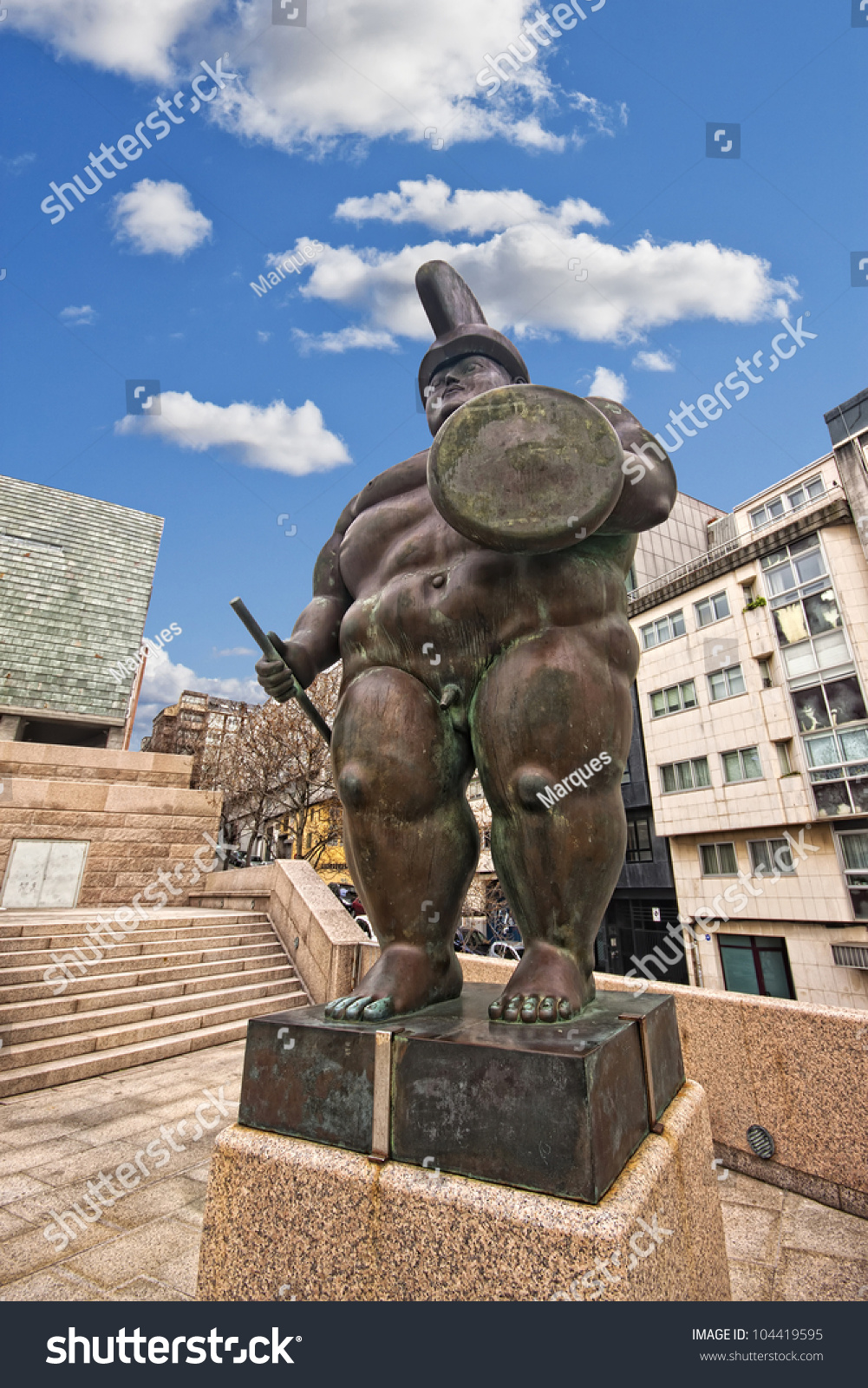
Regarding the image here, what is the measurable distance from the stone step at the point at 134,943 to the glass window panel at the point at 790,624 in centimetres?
1684

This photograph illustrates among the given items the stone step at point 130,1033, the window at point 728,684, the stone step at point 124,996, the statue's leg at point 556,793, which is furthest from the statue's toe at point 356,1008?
the window at point 728,684

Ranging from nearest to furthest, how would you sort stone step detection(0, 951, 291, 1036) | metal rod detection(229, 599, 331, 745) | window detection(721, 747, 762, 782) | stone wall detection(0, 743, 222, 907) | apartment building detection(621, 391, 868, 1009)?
metal rod detection(229, 599, 331, 745), stone step detection(0, 951, 291, 1036), stone wall detection(0, 743, 222, 907), apartment building detection(621, 391, 868, 1009), window detection(721, 747, 762, 782)

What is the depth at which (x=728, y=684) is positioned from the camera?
20766 mm

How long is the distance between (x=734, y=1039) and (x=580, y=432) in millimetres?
2758

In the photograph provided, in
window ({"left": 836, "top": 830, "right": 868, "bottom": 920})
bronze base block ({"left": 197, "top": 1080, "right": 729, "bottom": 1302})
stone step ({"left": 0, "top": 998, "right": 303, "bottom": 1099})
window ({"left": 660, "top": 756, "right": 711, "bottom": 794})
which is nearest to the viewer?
bronze base block ({"left": 197, "top": 1080, "right": 729, "bottom": 1302})

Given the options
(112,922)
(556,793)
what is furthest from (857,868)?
(556,793)

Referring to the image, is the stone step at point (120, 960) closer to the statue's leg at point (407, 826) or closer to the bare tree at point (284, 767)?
the statue's leg at point (407, 826)

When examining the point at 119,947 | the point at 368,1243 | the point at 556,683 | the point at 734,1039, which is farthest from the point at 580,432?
the point at 119,947

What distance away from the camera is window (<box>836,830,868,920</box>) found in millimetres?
16438

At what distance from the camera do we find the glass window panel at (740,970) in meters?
18.6

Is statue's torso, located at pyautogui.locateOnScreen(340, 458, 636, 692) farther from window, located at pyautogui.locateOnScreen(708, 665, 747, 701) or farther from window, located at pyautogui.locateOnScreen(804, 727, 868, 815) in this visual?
window, located at pyautogui.locateOnScreen(708, 665, 747, 701)

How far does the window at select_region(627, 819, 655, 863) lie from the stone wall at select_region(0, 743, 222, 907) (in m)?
15.9

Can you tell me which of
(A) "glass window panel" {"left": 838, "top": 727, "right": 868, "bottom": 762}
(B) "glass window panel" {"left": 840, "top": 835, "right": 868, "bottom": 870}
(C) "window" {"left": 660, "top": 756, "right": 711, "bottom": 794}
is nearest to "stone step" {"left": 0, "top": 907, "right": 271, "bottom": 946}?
(B) "glass window panel" {"left": 840, "top": 835, "right": 868, "bottom": 870}

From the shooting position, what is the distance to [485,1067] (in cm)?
131
